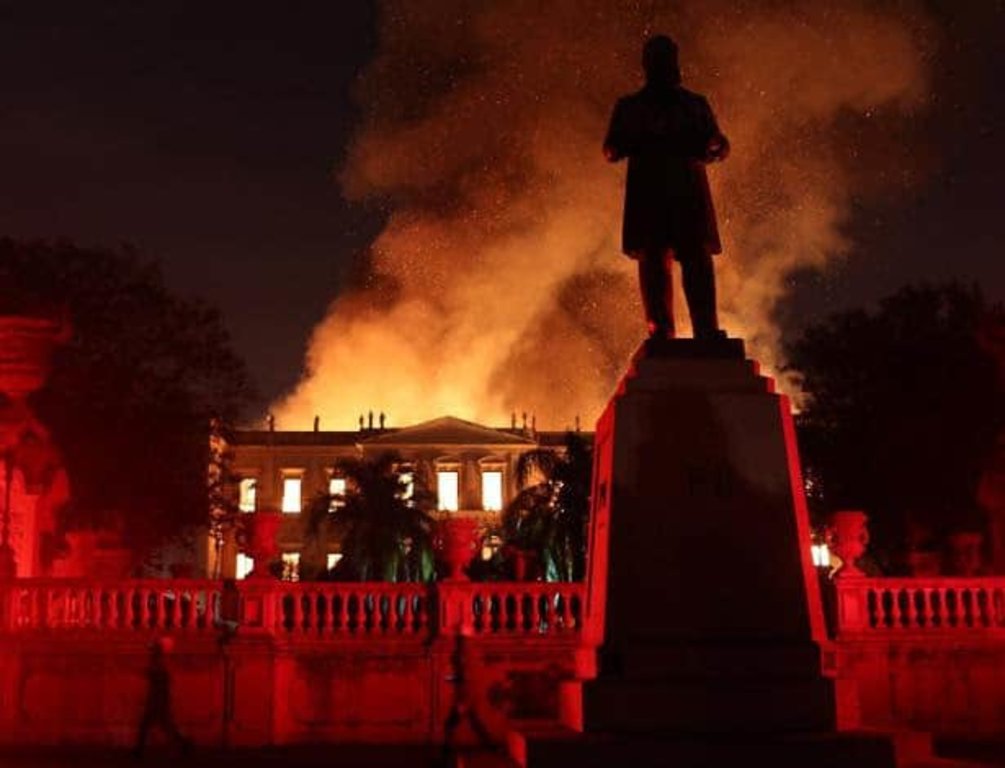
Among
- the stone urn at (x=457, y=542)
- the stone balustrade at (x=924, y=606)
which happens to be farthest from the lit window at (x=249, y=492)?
the stone balustrade at (x=924, y=606)

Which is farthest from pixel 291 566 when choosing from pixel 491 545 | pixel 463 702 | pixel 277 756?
pixel 463 702

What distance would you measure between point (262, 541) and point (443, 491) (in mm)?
66101

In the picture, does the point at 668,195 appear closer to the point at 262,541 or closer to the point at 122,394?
the point at 262,541

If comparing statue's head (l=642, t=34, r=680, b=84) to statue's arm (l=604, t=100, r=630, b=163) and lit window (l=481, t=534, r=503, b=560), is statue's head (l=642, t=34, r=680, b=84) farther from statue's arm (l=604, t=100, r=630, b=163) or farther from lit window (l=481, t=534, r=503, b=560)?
lit window (l=481, t=534, r=503, b=560)

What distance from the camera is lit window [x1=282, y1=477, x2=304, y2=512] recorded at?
8444 centimetres

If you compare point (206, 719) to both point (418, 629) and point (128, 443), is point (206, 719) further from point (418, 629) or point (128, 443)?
point (128, 443)

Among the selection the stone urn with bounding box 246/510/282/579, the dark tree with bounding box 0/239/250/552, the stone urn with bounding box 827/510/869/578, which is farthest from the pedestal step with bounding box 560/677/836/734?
the dark tree with bounding box 0/239/250/552

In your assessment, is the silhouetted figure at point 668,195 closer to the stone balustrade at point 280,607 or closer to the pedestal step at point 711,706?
the pedestal step at point 711,706

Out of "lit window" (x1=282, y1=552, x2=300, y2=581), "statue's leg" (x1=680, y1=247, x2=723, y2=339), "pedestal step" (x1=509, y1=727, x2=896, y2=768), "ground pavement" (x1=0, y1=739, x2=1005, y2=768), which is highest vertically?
"lit window" (x1=282, y1=552, x2=300, y2=581)

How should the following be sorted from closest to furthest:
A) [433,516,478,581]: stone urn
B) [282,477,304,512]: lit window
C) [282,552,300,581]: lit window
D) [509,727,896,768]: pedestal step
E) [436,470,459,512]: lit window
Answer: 1. [509,727,896,768]: pedestal step
2. [433,516,478,581]: stone urn
3. [282,552,300,581]: lit window
4. [436,470,459,512]: lit window
5. [282,477,304,512]: lit window

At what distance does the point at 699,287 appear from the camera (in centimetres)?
1100

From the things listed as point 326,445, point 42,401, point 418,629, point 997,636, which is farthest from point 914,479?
point 326,445

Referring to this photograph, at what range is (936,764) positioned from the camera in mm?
10609

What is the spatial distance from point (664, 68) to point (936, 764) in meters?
6.30
